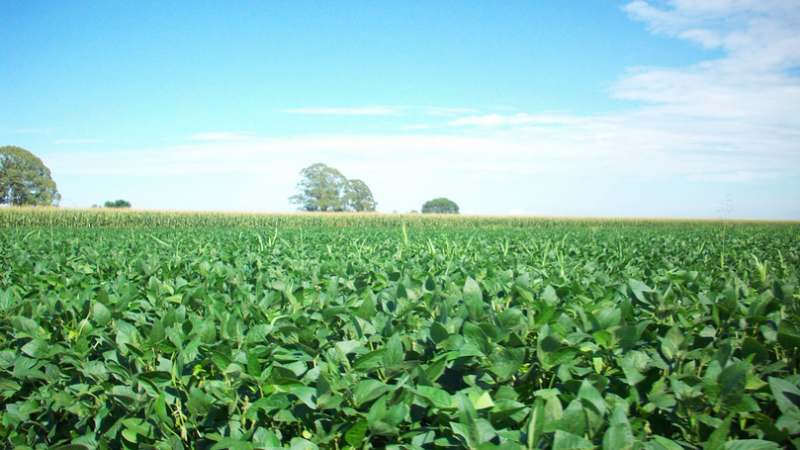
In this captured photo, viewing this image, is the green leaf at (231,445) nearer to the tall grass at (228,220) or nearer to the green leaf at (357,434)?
the green leaf at (357,434)

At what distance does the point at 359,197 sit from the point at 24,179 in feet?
164

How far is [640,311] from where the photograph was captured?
1971 millimetres

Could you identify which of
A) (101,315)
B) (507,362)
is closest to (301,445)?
(507,362)

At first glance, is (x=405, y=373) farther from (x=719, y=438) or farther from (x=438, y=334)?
(x=719, y=438)

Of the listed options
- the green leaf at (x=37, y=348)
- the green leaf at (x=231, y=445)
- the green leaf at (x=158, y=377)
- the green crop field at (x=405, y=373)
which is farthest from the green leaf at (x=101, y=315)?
the green leaf at (x=231, y=445)

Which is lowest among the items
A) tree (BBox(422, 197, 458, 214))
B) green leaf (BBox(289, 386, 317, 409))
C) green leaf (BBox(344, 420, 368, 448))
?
green leaf (BBox(344, 420, 368, 448))

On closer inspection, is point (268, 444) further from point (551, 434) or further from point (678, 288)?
point (678, 288)

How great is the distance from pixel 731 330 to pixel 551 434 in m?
1.21

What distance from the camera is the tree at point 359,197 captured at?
79312 mm

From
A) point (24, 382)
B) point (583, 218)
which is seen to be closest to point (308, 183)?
point (583, 218)

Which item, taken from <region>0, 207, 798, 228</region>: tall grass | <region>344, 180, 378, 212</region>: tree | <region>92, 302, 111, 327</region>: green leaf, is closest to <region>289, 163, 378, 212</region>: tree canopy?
<region>344, 180, 378, 212</region>: tree

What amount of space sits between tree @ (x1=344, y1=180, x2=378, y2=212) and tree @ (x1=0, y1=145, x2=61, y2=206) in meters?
43.6

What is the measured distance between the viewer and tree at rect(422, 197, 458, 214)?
93.9m

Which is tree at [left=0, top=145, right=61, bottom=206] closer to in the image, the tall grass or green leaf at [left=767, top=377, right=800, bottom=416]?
the tall grass
